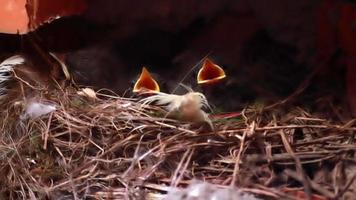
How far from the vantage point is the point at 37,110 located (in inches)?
49.5

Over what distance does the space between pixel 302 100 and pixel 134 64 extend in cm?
44

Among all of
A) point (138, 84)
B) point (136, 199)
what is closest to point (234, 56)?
point (138, 84)

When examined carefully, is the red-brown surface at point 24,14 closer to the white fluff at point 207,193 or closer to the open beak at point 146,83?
the open beak at point 146,83

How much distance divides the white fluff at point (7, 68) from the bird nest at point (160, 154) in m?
0.12

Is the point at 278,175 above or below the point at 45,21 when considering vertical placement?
below

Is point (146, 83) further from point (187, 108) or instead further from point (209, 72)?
point (187, 108)

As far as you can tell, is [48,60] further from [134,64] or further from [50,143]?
[50,143]

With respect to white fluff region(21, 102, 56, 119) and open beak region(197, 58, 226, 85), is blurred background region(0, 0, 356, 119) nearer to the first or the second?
open beak region(197, 58, 226, 85)

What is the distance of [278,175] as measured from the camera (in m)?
0.97

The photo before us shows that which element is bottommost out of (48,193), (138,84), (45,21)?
(48,193)

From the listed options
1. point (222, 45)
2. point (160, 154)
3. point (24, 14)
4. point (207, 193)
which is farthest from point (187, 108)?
point (24, 14)

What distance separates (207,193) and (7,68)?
0.70 metres

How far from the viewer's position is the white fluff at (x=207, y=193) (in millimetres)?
911

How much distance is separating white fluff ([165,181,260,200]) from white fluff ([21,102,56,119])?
422 mm
